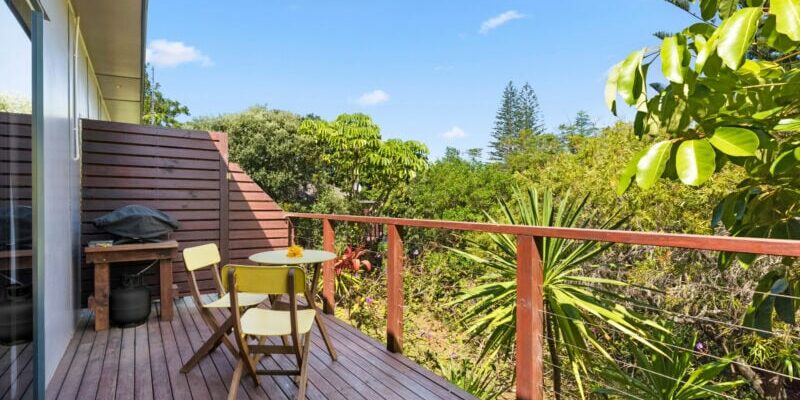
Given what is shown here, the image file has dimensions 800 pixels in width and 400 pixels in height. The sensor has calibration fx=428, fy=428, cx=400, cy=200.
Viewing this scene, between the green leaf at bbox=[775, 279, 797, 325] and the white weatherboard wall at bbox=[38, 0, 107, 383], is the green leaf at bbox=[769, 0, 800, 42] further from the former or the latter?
the white weatherboard wall at bbox=[38, 0, 107, 383]

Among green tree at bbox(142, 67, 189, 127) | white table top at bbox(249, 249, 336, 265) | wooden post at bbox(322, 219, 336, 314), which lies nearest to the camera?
white table top at bbox(249, 249, 336, 265)

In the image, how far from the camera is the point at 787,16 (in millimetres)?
1050

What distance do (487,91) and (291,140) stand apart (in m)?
23.8

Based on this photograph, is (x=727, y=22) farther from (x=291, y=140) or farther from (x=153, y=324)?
(x=291, y=140)

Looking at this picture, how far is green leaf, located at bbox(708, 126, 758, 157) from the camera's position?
1.07 m

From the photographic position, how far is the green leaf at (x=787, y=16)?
104 cm

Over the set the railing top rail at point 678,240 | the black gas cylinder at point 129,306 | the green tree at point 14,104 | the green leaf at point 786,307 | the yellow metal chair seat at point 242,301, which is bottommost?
the black gas cylinder at point 129,306

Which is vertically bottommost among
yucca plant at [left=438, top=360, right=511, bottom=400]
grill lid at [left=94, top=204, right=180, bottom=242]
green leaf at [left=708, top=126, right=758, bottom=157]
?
yucca plant at [left=438, top=360, right=511, bottom=400]

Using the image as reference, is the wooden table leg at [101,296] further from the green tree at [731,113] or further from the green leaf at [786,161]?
the green leaf at [786,161]

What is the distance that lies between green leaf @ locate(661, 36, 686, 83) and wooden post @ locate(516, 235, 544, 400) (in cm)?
100

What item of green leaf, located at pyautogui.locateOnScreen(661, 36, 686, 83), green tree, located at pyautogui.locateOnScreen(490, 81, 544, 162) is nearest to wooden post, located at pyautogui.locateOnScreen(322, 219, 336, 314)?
green leaf, located at pyautogui.locateOnScreen(661, 36, 686, 83)

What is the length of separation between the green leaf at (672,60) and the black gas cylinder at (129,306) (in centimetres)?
436

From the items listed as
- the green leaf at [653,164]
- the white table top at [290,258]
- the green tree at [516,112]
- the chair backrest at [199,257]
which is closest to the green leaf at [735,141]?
the green leaf at [653,164]

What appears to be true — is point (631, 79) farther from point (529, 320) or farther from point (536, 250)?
point (529, 320)
